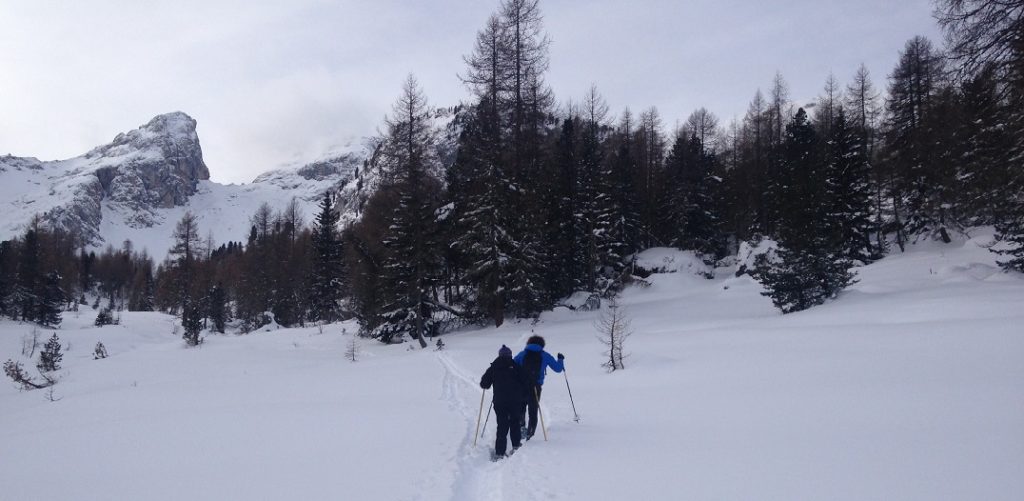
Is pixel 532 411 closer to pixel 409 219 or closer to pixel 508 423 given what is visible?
pixel 508 423

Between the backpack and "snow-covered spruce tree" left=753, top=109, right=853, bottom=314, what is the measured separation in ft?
44.2

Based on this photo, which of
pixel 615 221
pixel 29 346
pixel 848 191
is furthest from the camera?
pixel 615 221

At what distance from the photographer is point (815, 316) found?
15602 mm

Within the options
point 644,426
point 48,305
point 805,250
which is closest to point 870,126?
point 805,250

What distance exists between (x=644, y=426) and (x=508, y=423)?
6.54 feet

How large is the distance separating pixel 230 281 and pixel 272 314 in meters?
26.7

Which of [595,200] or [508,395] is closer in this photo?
[508,395]

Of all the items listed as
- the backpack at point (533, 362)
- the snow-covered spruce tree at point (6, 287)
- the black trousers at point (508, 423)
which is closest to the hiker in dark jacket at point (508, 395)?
the black trousers at point (508, 423)

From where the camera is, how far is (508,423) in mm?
7305

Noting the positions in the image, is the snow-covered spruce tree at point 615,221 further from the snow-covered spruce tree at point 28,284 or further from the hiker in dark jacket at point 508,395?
the snow-covered spruce tree at point 28,284

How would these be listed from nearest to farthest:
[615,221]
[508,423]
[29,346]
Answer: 1. [508,423]
2. [29,346]
3. [615,221]

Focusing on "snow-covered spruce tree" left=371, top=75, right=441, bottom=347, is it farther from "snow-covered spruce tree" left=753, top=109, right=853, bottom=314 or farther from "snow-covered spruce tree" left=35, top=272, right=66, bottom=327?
"snow-covered spruce tree" left=35, top=272, right=66, bottom=327

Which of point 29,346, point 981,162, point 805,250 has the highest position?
point 981,162

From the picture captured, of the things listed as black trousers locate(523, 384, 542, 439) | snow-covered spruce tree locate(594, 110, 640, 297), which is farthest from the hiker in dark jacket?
snow-covered spruce tree locate(594, 110, 640, 297)
